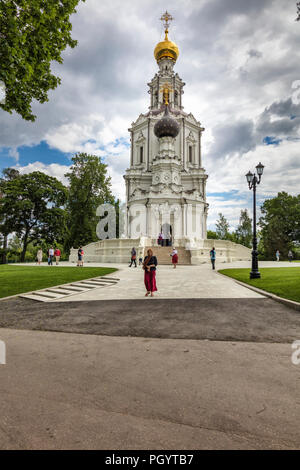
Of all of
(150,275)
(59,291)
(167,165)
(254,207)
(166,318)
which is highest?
(167,165)

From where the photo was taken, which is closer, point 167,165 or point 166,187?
point 166,187

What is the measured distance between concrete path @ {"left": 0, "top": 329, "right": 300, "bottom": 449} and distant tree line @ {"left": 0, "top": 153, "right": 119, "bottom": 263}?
37924mm

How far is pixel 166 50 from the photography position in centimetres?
5403

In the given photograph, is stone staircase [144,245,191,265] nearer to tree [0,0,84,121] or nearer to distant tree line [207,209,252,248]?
tree [0,0,84,121]

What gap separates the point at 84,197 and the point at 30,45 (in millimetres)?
32746

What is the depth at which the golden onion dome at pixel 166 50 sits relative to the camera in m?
53.9

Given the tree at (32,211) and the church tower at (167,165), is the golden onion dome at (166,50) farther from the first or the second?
the tree at (32,211)

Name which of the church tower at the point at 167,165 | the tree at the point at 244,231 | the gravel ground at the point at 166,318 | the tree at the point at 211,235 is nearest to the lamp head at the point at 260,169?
the gravel ground at the point at 166,318

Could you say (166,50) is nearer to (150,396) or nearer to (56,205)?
(56,205)

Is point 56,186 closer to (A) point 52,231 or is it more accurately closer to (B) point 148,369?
(A) point 52,231

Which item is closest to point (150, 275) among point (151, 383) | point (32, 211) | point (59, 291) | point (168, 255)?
point (59, 291)

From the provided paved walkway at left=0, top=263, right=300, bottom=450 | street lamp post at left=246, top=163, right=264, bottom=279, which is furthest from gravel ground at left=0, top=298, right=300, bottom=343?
street lamp post at left=246, top=163, right=264, bottom=279

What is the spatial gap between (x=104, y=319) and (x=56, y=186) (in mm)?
40126

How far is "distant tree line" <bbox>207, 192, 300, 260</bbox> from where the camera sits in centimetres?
4170
